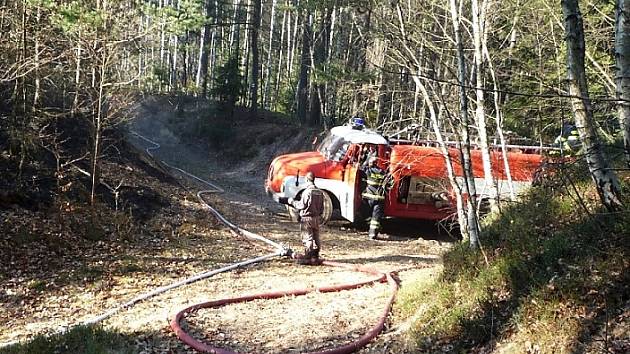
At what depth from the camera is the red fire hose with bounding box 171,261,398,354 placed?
19.1 feet

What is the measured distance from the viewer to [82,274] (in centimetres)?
900

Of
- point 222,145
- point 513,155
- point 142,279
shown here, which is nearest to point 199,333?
point 142,279

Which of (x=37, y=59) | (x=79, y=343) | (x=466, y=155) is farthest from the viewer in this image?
(x=37, y=59)

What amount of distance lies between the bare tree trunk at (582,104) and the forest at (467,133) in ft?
0.04

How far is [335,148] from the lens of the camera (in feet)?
43.8

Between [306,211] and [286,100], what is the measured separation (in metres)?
30.4

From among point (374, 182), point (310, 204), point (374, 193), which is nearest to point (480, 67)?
point (310, 204)

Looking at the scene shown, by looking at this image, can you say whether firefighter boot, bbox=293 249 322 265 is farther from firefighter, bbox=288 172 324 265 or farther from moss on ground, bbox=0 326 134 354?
moss on ground, bbox=0 326 134 354

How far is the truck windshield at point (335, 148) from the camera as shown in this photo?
1312 cm

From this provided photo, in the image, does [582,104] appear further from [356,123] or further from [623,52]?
[356,123]

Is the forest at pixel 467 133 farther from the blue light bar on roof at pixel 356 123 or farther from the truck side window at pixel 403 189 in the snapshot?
the blue light bar on roof at pixel 356 123

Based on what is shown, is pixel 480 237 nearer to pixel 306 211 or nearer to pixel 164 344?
pixel 306 211

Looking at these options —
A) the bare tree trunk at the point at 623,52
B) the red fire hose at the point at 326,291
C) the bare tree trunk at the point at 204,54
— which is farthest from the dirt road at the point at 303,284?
the bare tree trunk at the point at 204,54

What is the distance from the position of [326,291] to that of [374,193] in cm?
458
